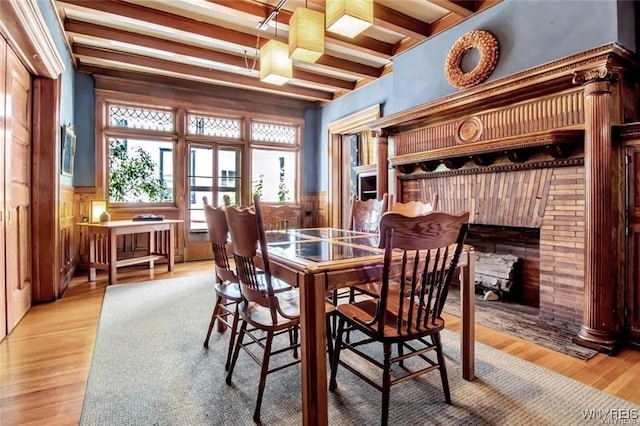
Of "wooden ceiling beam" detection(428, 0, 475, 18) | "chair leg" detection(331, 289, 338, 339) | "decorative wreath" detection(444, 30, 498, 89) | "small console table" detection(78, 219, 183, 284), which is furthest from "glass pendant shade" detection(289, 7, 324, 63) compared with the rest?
"small console table" detection(78, 219, 183, 284)

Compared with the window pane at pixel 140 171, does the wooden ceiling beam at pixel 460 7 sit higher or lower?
higher

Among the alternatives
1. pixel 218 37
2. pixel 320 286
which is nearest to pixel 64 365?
pixel 320 286

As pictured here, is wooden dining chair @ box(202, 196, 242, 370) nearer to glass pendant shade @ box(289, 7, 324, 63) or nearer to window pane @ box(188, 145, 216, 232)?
glass pendant shade @ box(289, 7, 324, 63)

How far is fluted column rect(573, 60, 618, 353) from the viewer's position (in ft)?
7.40

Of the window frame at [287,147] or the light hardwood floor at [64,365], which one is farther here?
the window frame at [287,147]

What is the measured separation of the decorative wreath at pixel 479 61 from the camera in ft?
10.2

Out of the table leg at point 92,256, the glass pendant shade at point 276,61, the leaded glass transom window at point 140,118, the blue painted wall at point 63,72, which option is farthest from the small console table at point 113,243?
the glass pendant shade at point 276,61

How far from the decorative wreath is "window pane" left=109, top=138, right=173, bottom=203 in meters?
4.21

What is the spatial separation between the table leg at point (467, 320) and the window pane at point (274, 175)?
4612mm

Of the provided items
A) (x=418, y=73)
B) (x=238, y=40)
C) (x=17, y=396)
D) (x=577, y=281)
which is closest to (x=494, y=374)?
(x=577, y=281)

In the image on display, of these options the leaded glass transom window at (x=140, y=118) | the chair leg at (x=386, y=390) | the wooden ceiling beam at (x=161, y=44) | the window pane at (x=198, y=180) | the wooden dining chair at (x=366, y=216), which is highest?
the wooden ceiling beam at (x=161, y=44)

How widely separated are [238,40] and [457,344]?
377 centimetres

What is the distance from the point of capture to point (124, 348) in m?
2.33

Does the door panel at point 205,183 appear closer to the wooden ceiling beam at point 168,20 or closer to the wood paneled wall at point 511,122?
the wooden ceiling beam at point 168,20
